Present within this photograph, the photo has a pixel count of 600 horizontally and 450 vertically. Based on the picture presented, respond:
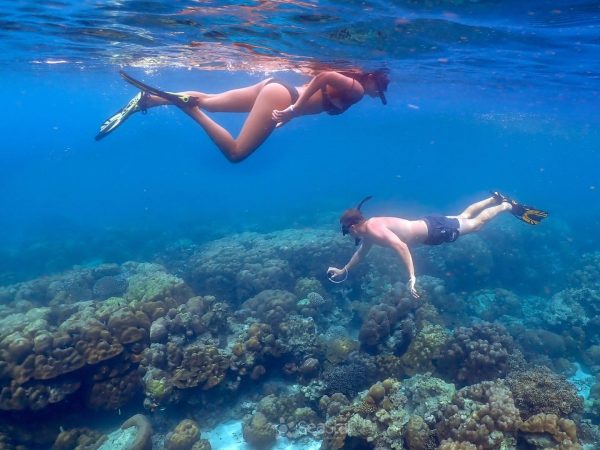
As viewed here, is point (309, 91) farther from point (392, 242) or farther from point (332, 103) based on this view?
point (392, 242)

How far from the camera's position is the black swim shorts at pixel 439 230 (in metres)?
9.95

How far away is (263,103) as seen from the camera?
7078mm

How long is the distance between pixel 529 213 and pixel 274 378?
27.2ft

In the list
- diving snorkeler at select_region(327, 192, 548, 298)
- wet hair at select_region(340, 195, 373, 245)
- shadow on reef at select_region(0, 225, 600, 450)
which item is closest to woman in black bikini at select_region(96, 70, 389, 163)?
wet hair at select_region(340, 195, 373, 245)

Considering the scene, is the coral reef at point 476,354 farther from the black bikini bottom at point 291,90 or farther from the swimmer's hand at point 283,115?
the black bikini bottom at point 291,90

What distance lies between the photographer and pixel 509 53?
54.4 ft

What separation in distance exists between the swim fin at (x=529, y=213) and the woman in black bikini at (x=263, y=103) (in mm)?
6282

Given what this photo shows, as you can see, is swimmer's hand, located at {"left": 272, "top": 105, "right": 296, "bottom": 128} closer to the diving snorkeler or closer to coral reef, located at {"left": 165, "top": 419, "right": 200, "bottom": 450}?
the diving snorkeler

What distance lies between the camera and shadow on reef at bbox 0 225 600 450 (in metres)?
6.38

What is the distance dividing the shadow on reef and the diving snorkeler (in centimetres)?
177

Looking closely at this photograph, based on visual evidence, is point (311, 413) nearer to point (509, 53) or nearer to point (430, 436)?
point (430, 436)

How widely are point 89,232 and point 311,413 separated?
102 ft

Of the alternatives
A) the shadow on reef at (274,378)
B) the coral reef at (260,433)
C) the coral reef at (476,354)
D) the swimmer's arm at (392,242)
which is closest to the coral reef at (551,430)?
the shadow on reef at (274,378)

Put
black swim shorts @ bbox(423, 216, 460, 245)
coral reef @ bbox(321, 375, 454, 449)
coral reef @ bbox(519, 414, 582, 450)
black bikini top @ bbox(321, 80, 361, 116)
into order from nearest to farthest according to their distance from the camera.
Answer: coral reef @ bbox(519, 414, 582, 450) < coral reef @ bbox(321, 375, 454, 449) < black bikini top @ bbox(321, 80, 361, 116) < black swim shorts @ bbox(423, 216, 460, 245)
